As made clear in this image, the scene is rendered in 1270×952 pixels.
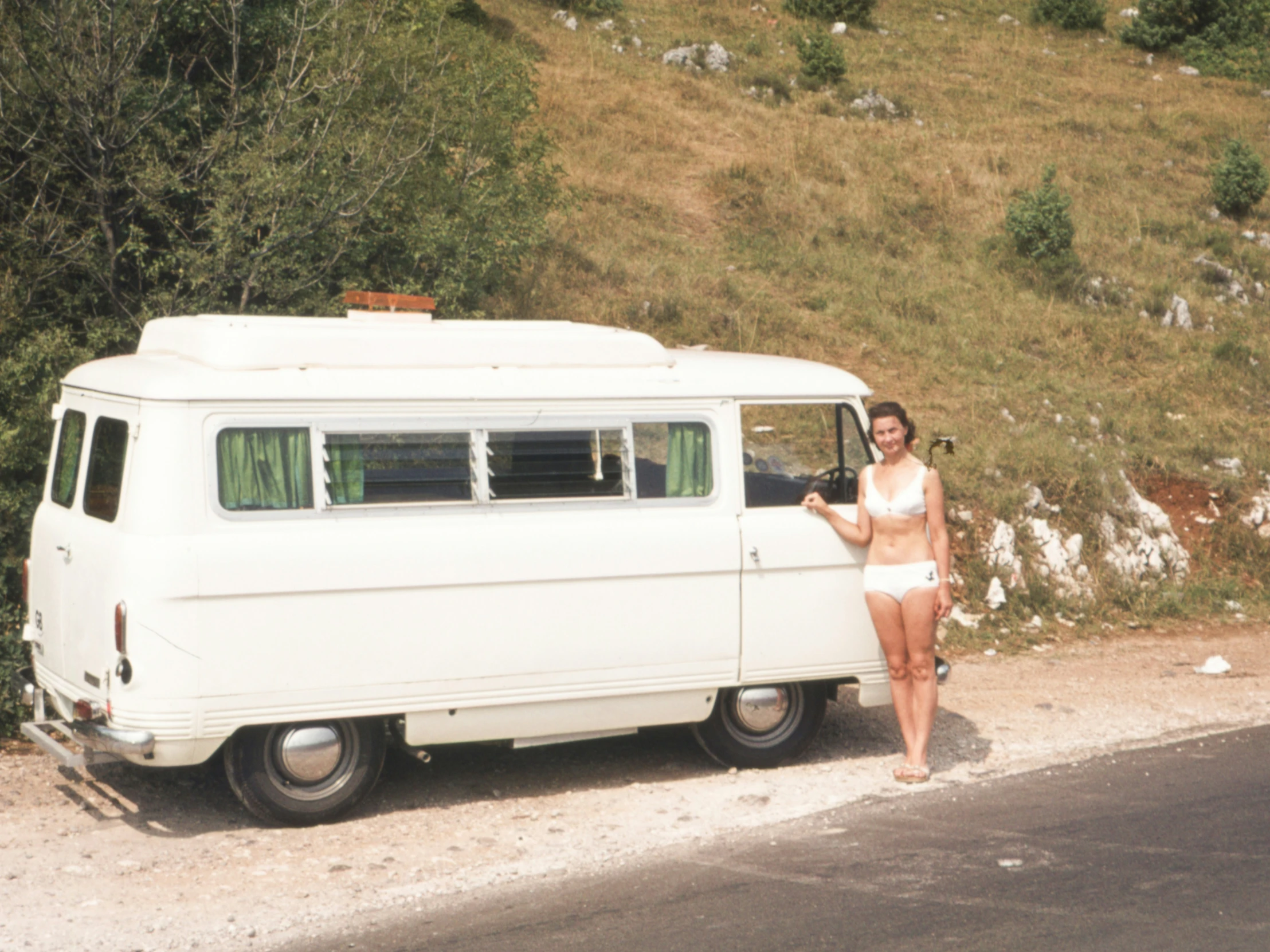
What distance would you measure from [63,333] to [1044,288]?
13840mm

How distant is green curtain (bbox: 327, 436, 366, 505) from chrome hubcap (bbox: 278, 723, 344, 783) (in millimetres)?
1075

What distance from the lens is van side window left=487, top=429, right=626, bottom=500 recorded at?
641 cm

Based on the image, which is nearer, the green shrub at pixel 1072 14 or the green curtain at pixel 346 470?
the green curtain at pixel 346 470

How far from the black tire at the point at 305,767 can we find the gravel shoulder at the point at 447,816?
0.36 ft

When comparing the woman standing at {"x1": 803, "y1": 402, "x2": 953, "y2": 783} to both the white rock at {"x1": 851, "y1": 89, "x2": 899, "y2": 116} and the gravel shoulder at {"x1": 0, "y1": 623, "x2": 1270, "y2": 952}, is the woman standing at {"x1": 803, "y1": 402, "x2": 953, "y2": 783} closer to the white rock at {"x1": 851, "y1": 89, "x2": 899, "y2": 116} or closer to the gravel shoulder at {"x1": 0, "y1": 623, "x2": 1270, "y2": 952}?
the gravel shoulder at {"x1": 0, "y1": 623, "x2": 1270, "y2": 952}

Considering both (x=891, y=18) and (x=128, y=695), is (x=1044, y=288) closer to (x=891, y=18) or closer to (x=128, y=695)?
(x=128, y=695)

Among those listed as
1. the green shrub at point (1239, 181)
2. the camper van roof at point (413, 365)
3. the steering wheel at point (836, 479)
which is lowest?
the steering wheel at point (836, 479)

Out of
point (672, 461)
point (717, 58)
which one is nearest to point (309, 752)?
point (672, 461)

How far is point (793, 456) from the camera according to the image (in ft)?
23.8

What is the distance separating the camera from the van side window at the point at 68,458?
6.47 metres

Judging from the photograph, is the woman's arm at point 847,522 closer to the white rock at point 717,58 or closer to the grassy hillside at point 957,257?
the grassy hillside at point 957,257

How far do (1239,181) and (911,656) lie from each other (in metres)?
19.0

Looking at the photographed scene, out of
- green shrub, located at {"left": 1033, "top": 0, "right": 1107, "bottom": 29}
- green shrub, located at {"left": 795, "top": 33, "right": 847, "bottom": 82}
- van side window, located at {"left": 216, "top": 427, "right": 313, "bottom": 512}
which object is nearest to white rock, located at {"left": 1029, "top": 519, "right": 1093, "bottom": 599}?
van side window, located at {"left": 216, "top": 427, "right": 313, "bottom": 512}

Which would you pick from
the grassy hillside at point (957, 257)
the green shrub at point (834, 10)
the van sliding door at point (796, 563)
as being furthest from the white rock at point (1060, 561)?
the green shrub at point (834, 10)
